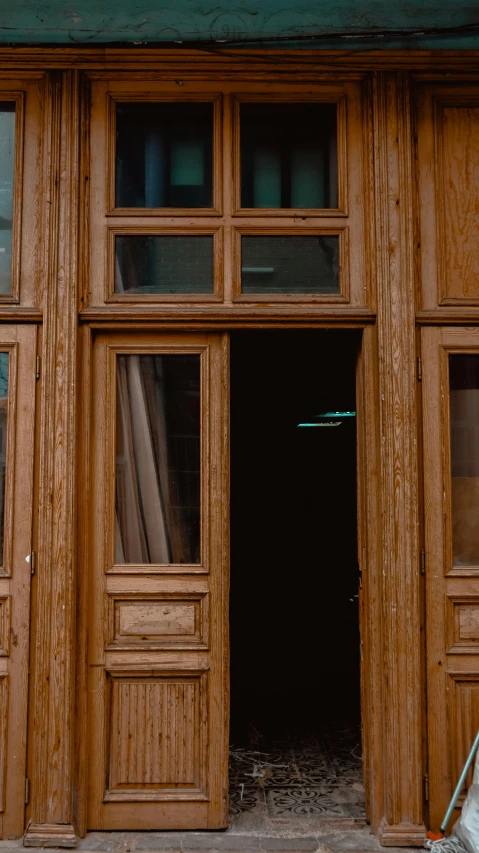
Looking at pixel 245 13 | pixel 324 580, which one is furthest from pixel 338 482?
pixel 245 13

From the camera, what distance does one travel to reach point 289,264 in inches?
163

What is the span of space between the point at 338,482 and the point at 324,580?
1511mm

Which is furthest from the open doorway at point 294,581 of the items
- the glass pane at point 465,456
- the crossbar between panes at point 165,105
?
the crossbar between panes at point 165,105

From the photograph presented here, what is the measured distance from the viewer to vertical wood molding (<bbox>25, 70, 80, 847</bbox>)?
3.76 metres

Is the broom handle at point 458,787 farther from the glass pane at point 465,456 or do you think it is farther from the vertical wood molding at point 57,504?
the vertical wood molding at point 57,504

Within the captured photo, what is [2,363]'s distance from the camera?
4.06 m

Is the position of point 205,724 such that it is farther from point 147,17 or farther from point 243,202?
point 147,17

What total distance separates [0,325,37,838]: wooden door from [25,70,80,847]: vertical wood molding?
0.08 meters

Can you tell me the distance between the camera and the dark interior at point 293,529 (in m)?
7.05

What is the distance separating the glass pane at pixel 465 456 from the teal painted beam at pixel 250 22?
1875mm

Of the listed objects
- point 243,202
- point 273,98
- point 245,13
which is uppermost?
point 245,13

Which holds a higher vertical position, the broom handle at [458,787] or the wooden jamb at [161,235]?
the wooden jamb at [161,235]

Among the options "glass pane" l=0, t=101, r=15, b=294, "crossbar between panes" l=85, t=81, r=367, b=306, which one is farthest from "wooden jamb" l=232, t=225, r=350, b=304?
"glass pane" l=0, t=101, r=15, b=294

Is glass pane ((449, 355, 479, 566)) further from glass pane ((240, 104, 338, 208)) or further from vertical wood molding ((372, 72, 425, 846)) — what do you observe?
glass pane ((240, 104, 338, 208))
